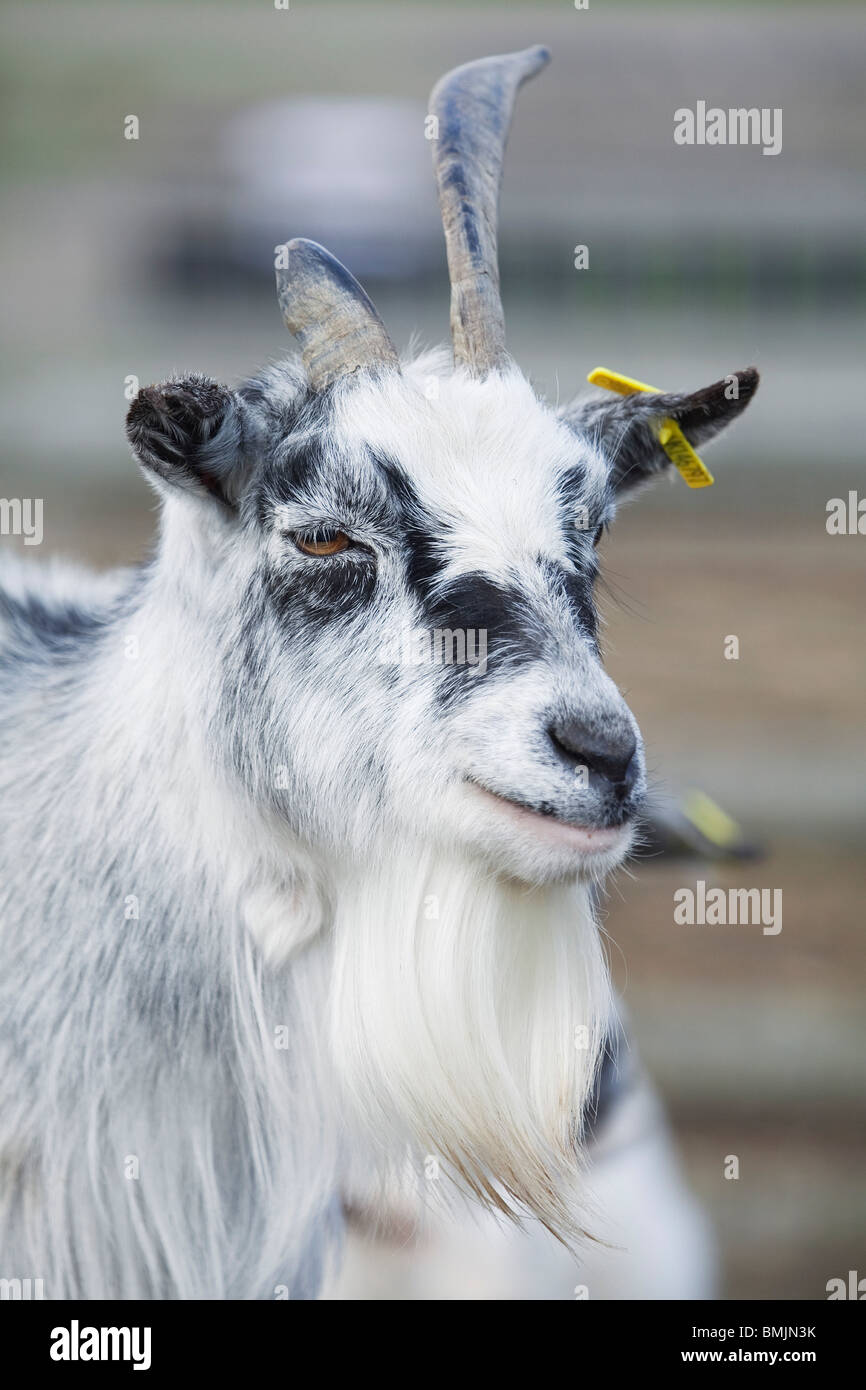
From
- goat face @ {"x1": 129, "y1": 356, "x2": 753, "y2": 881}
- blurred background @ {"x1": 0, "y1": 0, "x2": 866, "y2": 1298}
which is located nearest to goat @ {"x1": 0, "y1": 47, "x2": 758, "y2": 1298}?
goat face @ {"x1": 129, "y1": 356, "x2": 753, "y2": 881}

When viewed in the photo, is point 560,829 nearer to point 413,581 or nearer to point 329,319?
point 413,581

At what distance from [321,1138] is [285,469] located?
1.09 meters

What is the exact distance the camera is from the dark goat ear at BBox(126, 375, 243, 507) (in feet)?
5.87

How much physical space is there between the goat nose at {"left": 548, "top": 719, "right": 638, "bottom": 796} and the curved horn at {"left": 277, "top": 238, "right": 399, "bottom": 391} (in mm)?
649

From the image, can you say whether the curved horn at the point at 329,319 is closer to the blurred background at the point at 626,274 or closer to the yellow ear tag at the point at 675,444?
the yellow ear tag at the point at 675,444

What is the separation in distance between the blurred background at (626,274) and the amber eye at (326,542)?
2972 mm

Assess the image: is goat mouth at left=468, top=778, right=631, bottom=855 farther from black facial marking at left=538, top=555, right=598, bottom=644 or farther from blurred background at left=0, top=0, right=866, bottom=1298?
blurred background at left=0, top=0, right=866, bottom=1298

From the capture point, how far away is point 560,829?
5.67 ft

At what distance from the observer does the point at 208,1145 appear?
219 centimetres

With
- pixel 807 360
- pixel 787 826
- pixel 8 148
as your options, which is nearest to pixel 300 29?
pixel 8 148

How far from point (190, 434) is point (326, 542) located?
0.80 feet

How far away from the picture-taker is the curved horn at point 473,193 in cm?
206
